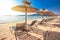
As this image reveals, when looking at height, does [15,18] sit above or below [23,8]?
below

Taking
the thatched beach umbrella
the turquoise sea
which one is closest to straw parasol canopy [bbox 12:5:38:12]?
the thatched beach umbrella

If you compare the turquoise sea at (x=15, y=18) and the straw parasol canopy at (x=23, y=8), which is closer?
the straw parasol canopy at (x=23, y=8)

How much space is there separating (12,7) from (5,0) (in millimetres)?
197

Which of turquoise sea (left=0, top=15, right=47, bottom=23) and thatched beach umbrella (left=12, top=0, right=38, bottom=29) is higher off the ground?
thatched beach umbrella (left=12, top=0, right=38, bottom=29)

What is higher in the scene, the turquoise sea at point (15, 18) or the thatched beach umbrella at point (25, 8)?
the thatched beach umbrella at point (25, 8)

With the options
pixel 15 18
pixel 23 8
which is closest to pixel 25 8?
pixel 23 8

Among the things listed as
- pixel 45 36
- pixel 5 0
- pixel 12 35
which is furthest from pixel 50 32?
pixel 5 0

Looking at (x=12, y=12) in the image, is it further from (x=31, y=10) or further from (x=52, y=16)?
(x=52, y=16)

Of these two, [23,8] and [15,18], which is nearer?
[23,8]

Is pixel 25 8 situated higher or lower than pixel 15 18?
higher

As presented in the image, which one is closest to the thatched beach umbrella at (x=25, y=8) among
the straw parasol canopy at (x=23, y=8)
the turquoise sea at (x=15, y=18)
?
the straw parasol canopy at (x=23, y=8)

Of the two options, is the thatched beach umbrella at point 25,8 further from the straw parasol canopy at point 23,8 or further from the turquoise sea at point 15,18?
the turquoise sea at point 15,18

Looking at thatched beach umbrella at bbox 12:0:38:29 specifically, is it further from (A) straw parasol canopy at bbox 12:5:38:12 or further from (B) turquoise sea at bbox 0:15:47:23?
(B) turquoise sea at bbox 0:15:47:23

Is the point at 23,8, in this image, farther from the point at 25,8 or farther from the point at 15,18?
the point at 15,18
